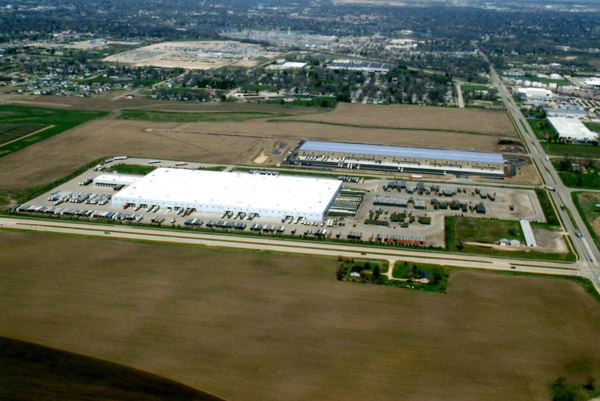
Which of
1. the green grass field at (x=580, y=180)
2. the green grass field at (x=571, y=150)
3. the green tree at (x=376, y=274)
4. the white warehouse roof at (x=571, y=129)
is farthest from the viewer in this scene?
the white warehouse roof at (x=571, y=129)

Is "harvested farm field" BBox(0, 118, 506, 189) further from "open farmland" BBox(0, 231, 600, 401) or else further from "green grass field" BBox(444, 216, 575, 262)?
"green grass field" BBox(444, 216, 575, 262)

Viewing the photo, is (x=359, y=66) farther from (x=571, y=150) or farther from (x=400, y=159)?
(x=400, y=159)

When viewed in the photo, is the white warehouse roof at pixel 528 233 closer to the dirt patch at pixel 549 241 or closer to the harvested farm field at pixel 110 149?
the dirt patch at pixel 549 241

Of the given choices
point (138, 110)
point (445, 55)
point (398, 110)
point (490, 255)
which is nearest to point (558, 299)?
point (490, 255)

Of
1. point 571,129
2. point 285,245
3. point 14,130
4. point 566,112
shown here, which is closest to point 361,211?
point 285,245

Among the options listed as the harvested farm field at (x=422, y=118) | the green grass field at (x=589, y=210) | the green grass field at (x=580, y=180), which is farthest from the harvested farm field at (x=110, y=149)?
the green grass field at (x=589, y=210)

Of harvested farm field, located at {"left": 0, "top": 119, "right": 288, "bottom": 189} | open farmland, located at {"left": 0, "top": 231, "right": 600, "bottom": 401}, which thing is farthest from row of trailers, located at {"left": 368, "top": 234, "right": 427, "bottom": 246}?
harvested farm field, located at {"left": 0, "top": 119, "right": 288, "bottom": 189}
